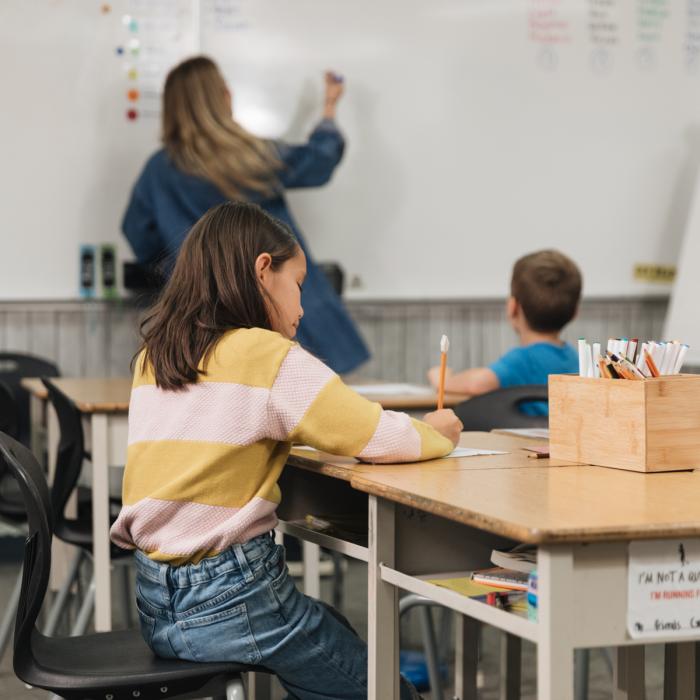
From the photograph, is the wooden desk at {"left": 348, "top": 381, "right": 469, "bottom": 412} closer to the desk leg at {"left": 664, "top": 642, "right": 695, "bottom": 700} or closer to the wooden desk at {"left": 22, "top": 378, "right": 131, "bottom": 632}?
the wooden desk at {"left": 22, "top": 378, "right": 131, "bottom": 632}

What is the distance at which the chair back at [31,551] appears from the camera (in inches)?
61.7

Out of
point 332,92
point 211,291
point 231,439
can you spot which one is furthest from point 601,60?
point 231,439

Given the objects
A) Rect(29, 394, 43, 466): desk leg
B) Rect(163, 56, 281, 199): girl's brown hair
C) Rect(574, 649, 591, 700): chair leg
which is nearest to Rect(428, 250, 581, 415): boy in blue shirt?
Rect(574, 649, 591, 700): chair leg

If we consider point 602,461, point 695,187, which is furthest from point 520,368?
point 695,187

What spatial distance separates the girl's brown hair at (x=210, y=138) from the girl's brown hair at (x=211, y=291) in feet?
6.67

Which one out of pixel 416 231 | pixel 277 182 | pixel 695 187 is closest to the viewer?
pixel 277 182

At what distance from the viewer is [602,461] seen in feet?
5.73

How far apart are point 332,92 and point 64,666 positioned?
3154mm

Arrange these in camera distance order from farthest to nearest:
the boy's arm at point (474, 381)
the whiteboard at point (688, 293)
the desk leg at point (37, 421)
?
the whiteboard at point (688, 293), the desk leg at point (37, 421), the boy's arm at point (474, 381)

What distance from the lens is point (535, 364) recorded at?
281cm

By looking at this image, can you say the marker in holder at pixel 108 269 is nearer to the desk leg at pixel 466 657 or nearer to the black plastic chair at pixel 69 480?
the black plastic chair at pixel 69 480

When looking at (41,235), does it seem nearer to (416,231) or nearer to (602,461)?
(416,231)

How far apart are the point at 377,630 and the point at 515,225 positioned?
342 centimetres

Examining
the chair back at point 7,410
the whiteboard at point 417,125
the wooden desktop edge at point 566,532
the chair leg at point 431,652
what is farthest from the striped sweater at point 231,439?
the whiteboard at point 417,125
